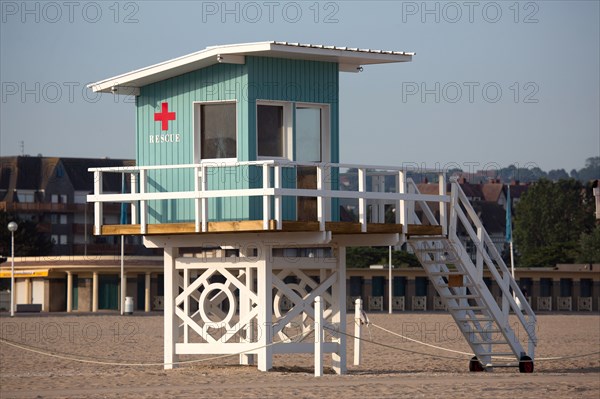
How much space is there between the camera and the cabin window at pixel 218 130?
22516 mm

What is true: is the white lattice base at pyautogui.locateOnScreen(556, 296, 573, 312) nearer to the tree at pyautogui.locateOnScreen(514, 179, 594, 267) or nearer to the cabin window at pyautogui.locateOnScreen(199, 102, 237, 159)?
the tree at pyautogui.locateOnScreen(514, 179, 594, 267)

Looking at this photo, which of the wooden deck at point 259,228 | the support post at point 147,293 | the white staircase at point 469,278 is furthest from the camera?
the support post at point 147,293

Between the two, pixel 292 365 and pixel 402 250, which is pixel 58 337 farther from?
pixel 402 250

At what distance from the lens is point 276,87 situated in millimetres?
22453

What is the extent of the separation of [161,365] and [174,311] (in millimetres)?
1635

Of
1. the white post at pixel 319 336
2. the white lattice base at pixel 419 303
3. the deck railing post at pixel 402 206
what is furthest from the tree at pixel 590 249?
the white post at pixel 319 336

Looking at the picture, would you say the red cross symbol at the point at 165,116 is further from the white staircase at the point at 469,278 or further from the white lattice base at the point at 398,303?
the white lattice base at the point at 398,303

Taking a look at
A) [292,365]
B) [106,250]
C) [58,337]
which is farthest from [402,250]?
[292,365]

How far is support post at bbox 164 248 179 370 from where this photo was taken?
23797 mm

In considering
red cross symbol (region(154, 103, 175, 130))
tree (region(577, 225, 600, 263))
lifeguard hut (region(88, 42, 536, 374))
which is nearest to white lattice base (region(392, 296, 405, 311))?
tree (region(577, 225, 600, 263))

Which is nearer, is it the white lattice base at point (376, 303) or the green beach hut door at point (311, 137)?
the green beach hut door at point (311, 137)

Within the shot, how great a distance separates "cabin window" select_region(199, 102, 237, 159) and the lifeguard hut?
2cm

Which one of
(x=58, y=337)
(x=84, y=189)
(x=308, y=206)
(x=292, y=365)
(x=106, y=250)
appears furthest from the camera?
(x=84, y=189)

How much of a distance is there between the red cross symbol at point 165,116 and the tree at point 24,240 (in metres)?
79.9
